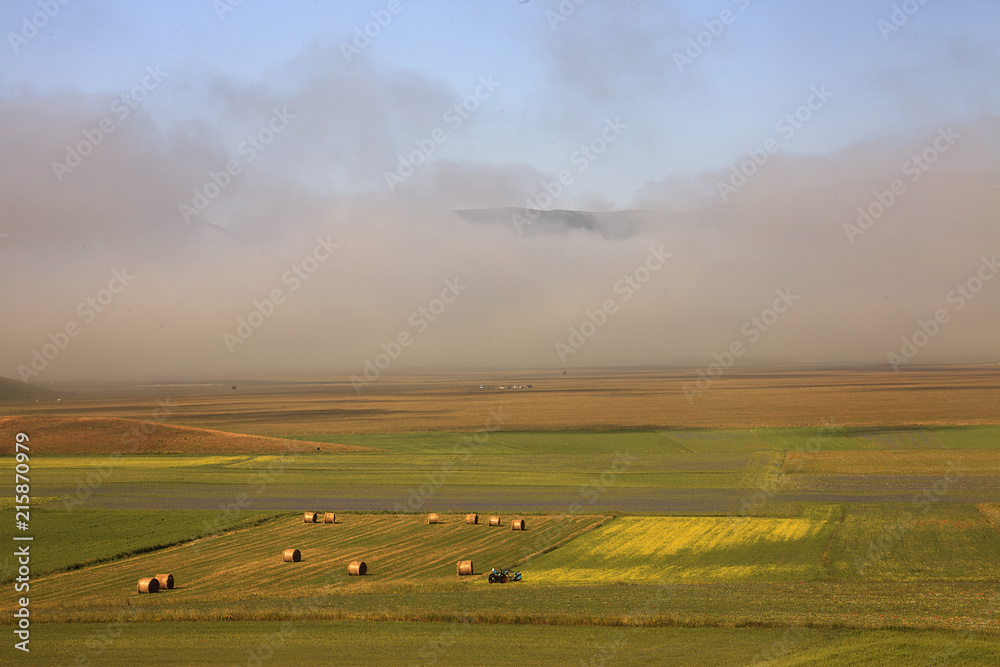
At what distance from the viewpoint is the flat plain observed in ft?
74.4

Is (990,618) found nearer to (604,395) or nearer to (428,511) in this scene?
(428,511)

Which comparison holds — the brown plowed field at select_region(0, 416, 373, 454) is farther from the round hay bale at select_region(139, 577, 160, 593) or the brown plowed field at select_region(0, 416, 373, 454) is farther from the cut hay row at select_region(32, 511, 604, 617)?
the round hay bale at select_region(139, 577, 160, 593)

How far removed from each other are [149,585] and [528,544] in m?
17.3

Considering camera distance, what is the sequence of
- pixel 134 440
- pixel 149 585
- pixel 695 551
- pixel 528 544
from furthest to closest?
1. pixel 134 440
2. pixel 528 544
3. pixel 695 551
4. pixel 149 585

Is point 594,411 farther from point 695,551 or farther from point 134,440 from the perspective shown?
point 695,551

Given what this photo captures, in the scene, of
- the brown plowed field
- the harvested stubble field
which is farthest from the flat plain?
the harvested stubble field

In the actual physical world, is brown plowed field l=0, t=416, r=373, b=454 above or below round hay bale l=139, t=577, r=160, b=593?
above

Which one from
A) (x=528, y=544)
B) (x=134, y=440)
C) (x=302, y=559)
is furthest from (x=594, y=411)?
(x=302, y=559)

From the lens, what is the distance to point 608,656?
2123cm

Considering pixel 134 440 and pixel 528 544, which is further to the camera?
pixel 134 440

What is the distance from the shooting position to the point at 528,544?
39.7m

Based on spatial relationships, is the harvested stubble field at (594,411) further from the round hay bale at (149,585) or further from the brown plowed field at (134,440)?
the round hay bale at (149,585)

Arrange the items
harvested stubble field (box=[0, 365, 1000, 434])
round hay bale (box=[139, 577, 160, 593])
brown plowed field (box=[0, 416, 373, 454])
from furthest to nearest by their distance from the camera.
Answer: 1. harvested stubble field (box=[0, 365, 1000, 434])
2. brown plowed field (box=[0, 416, 373, 454])
3. round hay bale (box=[139, 577, 160, 593])

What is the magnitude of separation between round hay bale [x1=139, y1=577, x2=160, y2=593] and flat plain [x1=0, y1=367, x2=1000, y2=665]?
1.67 ft
